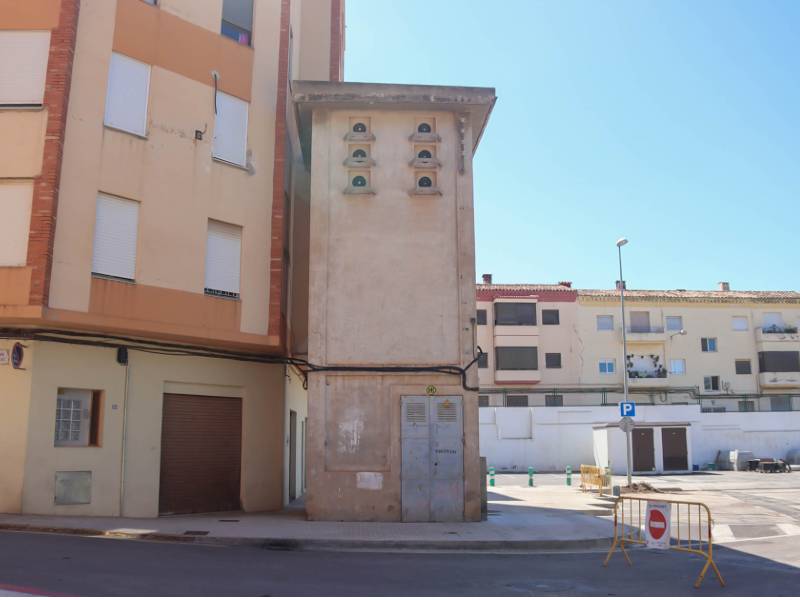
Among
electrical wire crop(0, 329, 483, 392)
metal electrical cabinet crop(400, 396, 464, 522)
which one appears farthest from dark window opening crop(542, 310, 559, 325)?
metal electrical cabinet crop(400, 396, 464, 522)

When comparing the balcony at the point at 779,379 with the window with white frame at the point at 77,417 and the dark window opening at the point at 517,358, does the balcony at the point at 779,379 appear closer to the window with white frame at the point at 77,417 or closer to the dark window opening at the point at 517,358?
the dark window opening at the point at 517,358

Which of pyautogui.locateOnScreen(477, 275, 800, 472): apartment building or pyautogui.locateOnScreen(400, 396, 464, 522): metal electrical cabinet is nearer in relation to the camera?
pyautogui.locateOnScreen(400, 396, 464, 522): metal electrical cabinet

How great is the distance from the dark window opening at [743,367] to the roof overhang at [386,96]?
4581 centimetres

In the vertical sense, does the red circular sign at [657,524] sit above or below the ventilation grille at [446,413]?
below

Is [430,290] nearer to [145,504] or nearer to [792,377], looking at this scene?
[145,504]

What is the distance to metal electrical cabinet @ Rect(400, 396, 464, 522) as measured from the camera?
613 inches

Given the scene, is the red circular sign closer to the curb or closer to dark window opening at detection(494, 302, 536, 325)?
the curb

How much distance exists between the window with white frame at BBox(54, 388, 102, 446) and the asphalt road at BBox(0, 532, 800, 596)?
319 cm

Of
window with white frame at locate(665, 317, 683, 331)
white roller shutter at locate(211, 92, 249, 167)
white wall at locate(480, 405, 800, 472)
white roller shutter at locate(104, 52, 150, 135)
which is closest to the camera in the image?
white roller shutter at locate(104, 52, 150, 135)

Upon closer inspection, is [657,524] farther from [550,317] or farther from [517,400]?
[550,317]

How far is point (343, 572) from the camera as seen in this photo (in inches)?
385

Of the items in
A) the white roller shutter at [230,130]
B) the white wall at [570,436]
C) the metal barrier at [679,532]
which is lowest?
the metal barrier at [679,532]

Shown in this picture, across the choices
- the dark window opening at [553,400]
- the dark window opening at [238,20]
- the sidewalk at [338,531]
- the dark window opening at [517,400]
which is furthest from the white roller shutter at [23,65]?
the dark window opening at [553,400]

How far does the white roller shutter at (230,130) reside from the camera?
56.4ft
